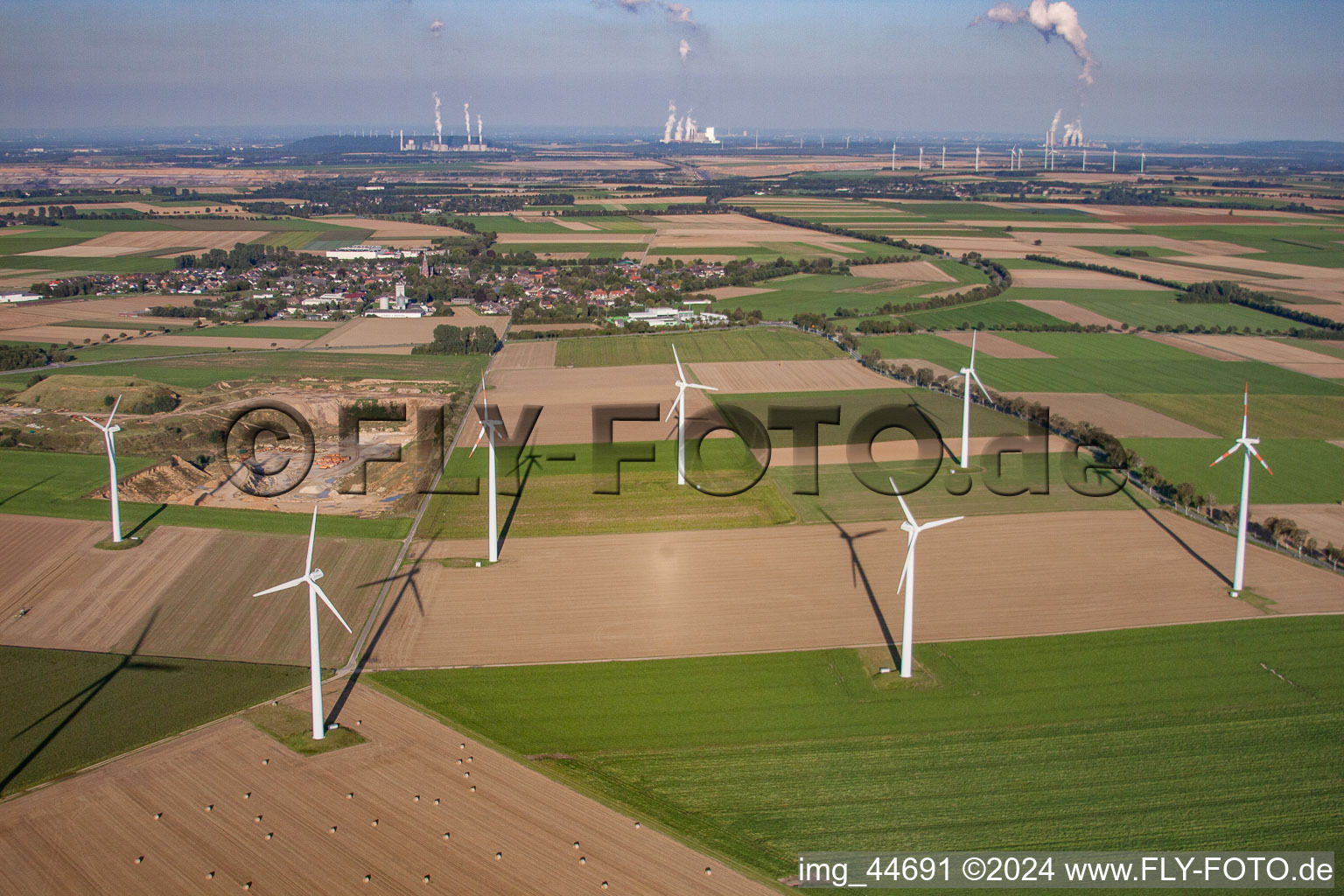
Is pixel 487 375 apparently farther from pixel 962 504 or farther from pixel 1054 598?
pixel 1054 598

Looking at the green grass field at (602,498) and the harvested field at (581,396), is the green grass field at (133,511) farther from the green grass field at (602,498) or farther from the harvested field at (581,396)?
the harvested field at (581,396)

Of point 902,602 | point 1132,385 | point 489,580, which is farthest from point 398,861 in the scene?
point 1132,385

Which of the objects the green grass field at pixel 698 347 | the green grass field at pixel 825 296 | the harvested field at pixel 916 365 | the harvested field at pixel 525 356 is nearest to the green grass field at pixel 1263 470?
the harvested field at pixel 916 365

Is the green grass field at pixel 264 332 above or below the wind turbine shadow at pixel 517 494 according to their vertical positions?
above

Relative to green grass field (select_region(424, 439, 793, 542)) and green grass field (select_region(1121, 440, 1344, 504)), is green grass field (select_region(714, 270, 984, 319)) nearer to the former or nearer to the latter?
green grass field (select_region(1121, 440, 1344, 504))

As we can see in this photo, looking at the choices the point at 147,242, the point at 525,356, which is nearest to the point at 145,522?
the point at 525,356

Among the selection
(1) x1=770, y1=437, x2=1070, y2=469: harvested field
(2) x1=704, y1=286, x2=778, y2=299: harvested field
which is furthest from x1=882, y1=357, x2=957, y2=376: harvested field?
(2) x1=704, y1=286, x2=778, y2=299: harvested field
